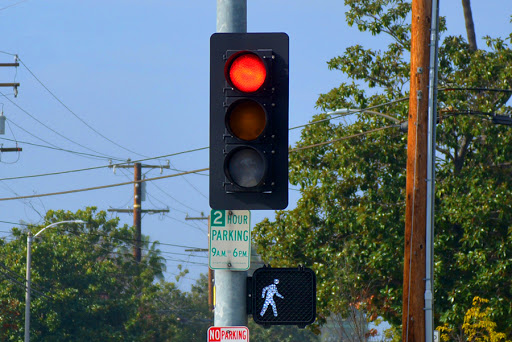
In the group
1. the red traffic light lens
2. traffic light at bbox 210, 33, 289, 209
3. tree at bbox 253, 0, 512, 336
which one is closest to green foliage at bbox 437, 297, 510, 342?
tree at bbox 253, 0, 512, 336

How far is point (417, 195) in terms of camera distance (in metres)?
16.0

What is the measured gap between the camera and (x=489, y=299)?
2688 centimetres

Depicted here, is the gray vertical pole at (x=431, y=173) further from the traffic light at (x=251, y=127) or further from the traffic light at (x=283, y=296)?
the traffic light at (x=251, y=127)

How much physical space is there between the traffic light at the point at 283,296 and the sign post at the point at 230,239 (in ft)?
0.56

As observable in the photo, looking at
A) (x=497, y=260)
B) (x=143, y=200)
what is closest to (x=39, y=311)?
(x=143, y=200)

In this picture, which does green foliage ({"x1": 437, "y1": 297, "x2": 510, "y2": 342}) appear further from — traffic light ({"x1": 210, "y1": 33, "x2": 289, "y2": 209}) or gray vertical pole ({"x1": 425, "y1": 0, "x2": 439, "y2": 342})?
traffic light ({"x1": 210, "y1": 33, "x2": 289, "y2": 209})

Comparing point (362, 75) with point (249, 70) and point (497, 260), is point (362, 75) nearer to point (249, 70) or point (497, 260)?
point (497, 260)

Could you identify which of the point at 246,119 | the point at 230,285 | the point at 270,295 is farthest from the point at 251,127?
the point at 270,295

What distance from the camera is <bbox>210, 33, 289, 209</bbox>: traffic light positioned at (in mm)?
5445

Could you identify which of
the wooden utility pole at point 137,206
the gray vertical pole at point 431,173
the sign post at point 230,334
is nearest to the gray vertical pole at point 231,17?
the sign post at point 230,334

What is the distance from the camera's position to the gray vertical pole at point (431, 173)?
15.7m

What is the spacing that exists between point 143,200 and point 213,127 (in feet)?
185

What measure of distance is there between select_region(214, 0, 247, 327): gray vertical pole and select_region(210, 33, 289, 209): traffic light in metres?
0.23

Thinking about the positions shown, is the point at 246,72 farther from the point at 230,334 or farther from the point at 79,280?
the point at 79,280
